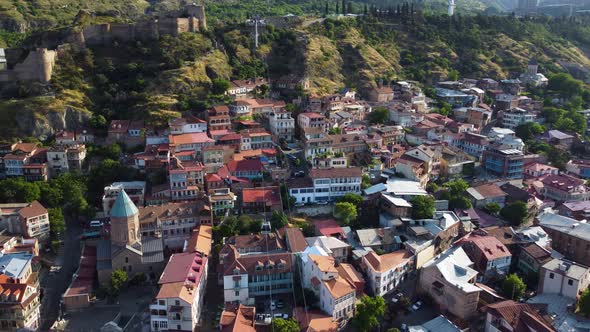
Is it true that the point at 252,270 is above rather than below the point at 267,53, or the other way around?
below

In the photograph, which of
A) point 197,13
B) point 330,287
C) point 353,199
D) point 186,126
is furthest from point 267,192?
point 197,13

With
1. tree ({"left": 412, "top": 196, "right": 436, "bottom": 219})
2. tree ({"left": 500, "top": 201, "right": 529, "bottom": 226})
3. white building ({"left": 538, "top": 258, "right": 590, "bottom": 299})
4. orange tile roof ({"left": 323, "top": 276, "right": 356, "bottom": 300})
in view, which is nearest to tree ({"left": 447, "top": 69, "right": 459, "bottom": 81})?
tree ({"left": 500, "top": 201, "right": 529, "bottom": 226})

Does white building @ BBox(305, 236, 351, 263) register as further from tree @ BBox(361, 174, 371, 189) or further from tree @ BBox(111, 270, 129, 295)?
tree @ BBox(111, 270, 129, 295)

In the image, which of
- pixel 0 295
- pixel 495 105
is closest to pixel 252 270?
pixel 0 295

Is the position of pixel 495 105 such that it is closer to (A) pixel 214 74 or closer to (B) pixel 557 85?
(B) pixel 557 85

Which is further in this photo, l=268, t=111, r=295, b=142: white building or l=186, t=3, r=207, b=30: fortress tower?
l=186, t=3, r=207, b=30: fortress tower

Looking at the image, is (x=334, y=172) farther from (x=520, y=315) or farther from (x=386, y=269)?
(x=520, y=315)
